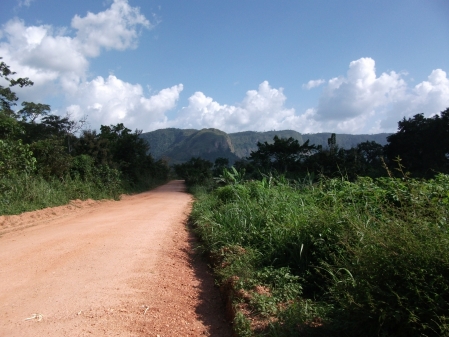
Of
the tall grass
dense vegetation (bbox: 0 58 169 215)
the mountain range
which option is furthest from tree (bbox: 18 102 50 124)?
the mountain range

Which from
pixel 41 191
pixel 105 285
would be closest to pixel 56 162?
pixel 41 191

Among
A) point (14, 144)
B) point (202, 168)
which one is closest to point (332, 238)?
point (14, 144)

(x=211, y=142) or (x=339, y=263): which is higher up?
(x=211, y=142)

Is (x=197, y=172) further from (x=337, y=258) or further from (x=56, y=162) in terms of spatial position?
(x=337, y=258)

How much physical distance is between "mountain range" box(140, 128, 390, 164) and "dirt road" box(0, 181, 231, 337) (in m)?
90.2

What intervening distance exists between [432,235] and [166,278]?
3803 mm

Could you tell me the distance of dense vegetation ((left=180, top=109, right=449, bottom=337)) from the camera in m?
2.81

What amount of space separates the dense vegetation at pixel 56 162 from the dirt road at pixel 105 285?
12.8 ft

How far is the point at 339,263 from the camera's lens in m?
4.48

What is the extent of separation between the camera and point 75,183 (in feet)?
52.3

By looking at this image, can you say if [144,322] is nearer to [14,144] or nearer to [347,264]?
[347,264]

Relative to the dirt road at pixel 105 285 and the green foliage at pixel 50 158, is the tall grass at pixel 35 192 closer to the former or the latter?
the green foliage at pixel 50 158

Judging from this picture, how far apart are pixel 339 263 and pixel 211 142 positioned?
12049cm

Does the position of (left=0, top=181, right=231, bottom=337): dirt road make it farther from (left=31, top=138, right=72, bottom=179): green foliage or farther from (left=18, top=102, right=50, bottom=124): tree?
(left=18, top=102, right=50, bottom=124): tree
